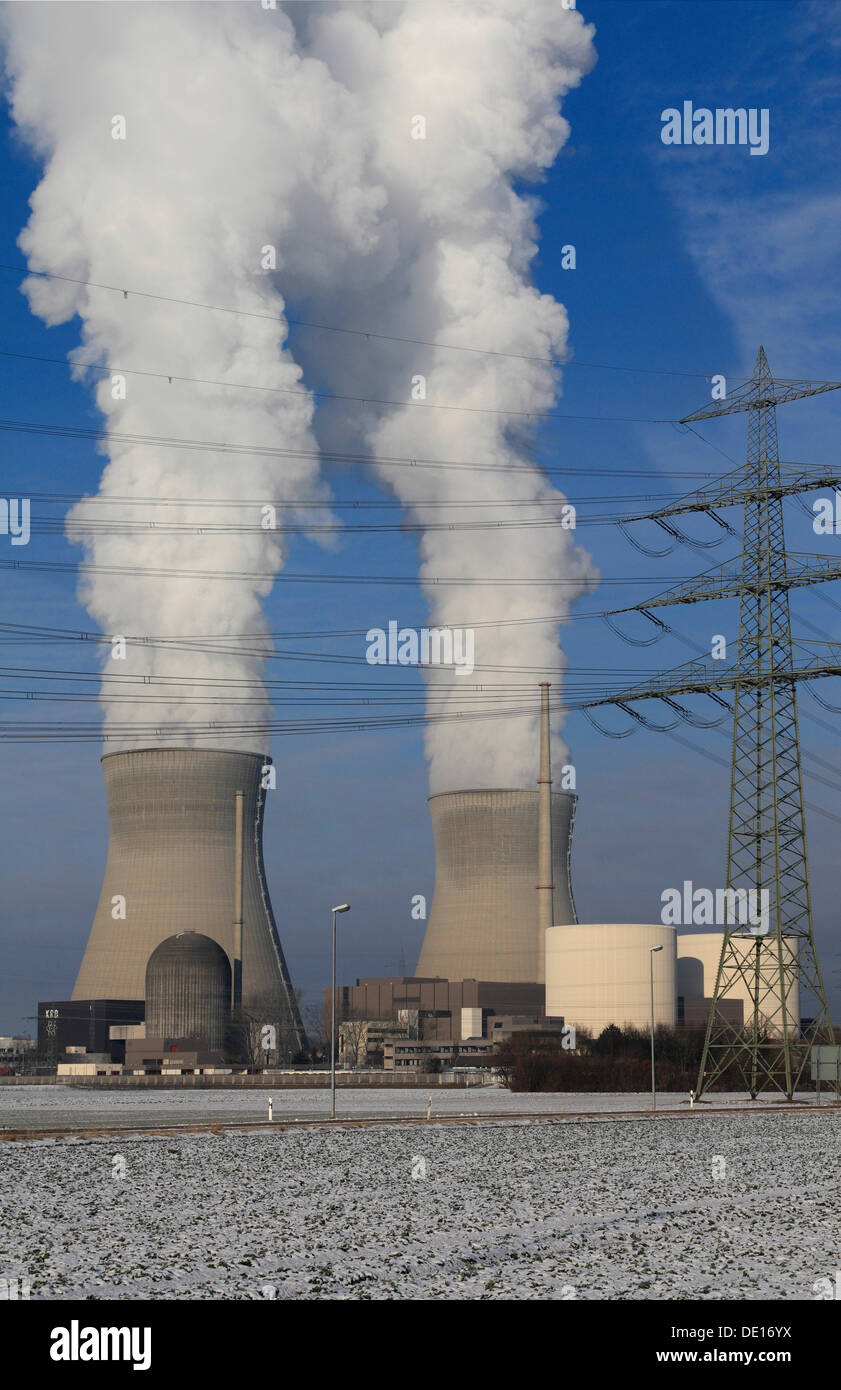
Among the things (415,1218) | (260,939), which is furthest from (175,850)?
(415,1218)

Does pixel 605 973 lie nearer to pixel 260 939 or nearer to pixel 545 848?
pixel 545 848

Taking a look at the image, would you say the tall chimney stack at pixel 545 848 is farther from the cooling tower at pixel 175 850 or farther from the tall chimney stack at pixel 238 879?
the tall chimney stack at pixel 238 879

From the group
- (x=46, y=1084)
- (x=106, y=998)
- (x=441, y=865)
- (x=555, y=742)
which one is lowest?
(x=46, y=1084)

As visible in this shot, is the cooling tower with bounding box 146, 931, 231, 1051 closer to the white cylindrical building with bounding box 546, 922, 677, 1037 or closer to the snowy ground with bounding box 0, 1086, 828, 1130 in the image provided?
the snowy ground with bounding box 0, 1086, 828, 1130

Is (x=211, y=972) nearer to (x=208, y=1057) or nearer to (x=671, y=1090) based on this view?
(x=208, y=1057)

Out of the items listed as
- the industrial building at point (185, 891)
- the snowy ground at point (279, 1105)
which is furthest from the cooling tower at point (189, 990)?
the snowy ground at point (279, 1105)
